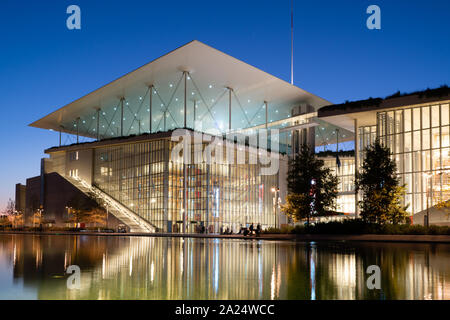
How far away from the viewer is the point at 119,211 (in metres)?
64.9

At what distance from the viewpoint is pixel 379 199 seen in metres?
33.6

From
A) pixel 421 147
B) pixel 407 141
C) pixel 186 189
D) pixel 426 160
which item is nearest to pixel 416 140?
pixel 421 147

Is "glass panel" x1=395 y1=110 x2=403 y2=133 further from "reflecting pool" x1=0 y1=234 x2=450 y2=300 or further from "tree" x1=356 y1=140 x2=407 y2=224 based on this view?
"reflecting pool" x1=0 y1=234 x2=450 y2=300

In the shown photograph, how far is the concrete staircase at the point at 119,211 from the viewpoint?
60.8m

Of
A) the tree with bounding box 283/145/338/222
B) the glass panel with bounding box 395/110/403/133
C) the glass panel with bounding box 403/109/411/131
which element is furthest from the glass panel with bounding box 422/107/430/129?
the tree with bounding box 283/145/338/222

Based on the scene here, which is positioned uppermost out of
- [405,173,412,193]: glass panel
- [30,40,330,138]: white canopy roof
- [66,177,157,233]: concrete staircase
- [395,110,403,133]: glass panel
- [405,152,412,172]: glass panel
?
[30,40,330,138]: white canopy roof

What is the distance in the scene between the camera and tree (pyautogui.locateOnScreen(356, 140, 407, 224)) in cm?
3350

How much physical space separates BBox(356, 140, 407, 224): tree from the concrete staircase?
Answer: 33.5 metres

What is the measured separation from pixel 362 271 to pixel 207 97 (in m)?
53.8

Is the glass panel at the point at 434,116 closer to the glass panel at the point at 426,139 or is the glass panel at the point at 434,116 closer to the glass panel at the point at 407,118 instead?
the glass panel at the point at 426,139

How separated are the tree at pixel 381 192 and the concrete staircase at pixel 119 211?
3346cm

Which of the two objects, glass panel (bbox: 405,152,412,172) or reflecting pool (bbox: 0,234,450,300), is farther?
glass panel (bbox: 405,152,412,172)

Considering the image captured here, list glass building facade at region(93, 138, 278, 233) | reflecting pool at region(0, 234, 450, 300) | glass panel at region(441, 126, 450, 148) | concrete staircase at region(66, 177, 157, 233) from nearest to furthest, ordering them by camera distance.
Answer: reflecting pool at region(0, 234, 450, 300) < glass panel at region(441, 126, 450, 148) < glass building facade at region(93, 138, 278, 233) < concrete staircase at region(66, 177, 157, 233)
